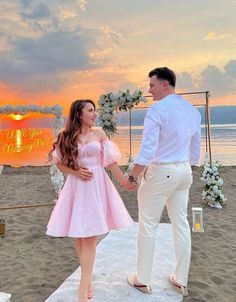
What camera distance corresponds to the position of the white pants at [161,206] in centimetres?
303

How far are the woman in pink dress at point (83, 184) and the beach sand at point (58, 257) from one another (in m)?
0.85

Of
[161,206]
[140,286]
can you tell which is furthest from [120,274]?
[161,206]

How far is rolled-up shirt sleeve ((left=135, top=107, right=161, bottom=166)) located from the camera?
9.32ft

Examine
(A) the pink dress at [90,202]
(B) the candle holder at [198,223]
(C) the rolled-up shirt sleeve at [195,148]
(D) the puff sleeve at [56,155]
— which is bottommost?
(B) the candle holder at [198,223]

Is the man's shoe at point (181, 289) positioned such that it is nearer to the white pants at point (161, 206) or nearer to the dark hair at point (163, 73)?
the white pants at point (161, 206)

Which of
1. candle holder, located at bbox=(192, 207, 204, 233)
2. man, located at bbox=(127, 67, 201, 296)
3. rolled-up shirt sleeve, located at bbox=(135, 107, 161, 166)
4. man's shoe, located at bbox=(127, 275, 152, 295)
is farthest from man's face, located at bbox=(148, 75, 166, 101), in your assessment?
candle holder, located at bbox=(192, 207, 204, 233)

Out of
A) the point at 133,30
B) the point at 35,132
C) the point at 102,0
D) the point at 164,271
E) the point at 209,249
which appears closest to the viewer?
the point at 164,271

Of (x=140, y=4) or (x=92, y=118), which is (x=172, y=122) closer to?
(x=92, y=118)

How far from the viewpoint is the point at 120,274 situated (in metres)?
3.73

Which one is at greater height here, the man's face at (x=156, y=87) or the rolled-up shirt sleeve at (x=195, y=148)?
the man's face at (x=156, y=87)

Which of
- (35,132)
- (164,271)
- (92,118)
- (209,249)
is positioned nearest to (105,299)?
(164,271)

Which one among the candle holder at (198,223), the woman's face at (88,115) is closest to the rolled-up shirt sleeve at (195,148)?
the woman's face at (88,115)

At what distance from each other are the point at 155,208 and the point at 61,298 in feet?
3.92

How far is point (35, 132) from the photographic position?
290 inches
